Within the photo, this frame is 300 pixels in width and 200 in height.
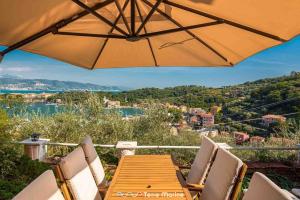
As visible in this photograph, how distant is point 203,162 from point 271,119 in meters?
4.89

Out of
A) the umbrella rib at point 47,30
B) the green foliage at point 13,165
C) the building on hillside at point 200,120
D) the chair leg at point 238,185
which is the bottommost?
the green foliage at point 13,165

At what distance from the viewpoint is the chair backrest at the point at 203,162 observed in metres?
3.58

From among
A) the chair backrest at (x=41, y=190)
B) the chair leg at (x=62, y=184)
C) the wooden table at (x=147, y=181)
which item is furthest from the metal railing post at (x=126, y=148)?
the chair backrest at (x=41, y=190)

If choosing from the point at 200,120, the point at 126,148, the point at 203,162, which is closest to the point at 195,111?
the point at 200,120

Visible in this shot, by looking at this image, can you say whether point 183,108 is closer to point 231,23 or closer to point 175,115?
point 175,115

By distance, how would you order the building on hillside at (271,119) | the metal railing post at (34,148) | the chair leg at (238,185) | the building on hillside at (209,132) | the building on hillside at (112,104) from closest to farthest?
the chair leg at (238,185)
the metal railing post at (34,148)
the building on hillside at (271,119)
the building on hillside at (209,132)
the building on hillside at (112,104)

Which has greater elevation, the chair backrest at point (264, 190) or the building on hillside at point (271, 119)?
the chair backrest at point (264, 190)

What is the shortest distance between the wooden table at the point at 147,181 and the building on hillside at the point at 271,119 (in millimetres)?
4459

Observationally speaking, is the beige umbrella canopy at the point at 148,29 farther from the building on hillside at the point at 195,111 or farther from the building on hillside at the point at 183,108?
the building on hillside at the point at 195,111

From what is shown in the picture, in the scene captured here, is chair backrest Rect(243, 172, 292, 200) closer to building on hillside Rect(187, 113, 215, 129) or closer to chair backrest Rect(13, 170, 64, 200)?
chair backrest Rect(13, 170, 64, 200)

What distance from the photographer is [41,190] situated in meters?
1.90

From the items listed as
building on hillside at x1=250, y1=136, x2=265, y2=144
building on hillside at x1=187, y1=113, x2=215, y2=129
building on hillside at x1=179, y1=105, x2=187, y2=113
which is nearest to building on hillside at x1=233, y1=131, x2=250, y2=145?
building on hillside at x1=250, y1=136, x2=265, y2=144

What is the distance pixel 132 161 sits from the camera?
3873 mm

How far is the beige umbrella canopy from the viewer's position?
2.98 meters
